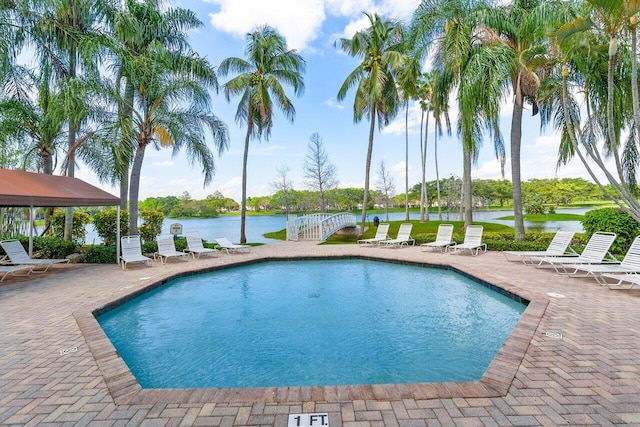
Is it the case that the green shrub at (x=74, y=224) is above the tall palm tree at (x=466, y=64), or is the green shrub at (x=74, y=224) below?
below

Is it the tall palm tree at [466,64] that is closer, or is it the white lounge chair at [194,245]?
the tall palm tree at [466,64]

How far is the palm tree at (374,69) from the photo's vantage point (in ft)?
50.1

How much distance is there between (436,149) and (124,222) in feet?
79.6

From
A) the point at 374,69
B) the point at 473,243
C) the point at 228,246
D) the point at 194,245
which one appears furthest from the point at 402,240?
the point at 374,69

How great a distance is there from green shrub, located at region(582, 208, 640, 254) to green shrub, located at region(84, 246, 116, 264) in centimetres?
1562

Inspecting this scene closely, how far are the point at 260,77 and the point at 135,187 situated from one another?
27.0ft

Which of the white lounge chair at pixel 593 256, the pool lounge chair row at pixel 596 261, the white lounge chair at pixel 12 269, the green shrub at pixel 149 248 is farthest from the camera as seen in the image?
the green shrub at pixel 149 248

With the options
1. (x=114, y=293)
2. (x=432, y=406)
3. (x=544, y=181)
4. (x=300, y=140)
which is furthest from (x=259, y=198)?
(x=432, y=406)

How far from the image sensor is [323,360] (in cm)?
414

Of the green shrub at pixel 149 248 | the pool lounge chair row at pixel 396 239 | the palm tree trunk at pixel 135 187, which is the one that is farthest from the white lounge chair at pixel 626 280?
the palm tree trunk at pixel 135 187

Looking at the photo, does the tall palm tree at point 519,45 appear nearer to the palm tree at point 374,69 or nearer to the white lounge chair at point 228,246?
the palm tree at point 374,69

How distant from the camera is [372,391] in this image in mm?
2816

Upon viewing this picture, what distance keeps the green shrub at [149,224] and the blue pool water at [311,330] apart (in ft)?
25.3

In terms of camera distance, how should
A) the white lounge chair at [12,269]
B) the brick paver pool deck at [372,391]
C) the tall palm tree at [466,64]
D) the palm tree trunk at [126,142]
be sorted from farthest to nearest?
the palm tree trunk at [126,142], the tall palm tree at [466,64], the white lounge chair at [12,269], the brick paver pool deck at [372,391]
